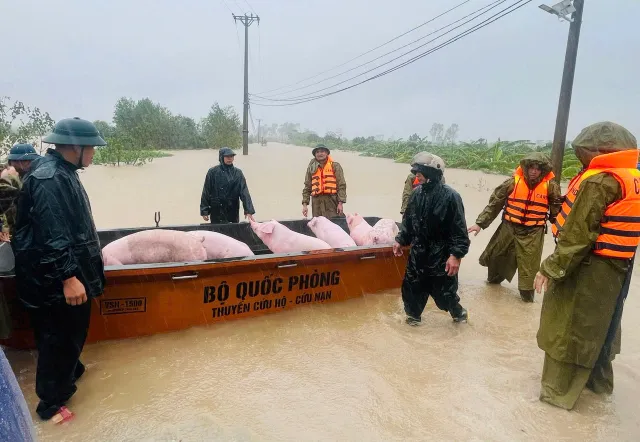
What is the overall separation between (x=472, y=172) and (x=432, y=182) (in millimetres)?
16818

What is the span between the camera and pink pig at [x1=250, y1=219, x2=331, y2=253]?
4938 millimetres

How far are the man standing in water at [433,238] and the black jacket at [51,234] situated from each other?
9.06ft

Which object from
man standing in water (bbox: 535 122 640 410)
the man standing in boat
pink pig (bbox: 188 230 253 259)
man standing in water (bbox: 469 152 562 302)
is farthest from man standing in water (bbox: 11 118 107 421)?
the man standing in boat

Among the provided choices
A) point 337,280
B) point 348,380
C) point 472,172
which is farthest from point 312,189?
point 472,172

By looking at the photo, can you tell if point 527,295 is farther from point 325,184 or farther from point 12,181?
point 12,181

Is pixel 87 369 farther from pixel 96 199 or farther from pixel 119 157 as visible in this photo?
pixel 119 157

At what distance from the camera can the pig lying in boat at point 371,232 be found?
17.9 feet

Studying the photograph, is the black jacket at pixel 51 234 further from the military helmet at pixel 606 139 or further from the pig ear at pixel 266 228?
the military helmet at pixel 606 139

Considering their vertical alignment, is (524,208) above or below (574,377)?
above

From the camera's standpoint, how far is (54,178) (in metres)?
2.57

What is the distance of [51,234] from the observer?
2.51 meters

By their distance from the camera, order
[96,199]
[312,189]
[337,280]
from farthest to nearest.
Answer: [96,199] → [312,189] → [337,280]

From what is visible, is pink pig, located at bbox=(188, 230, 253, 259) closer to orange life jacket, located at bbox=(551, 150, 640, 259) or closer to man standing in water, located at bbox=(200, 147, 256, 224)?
man standing in water, located at bbox=(200, 147, 256, 224)

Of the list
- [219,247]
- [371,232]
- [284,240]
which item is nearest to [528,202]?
[371,232]
